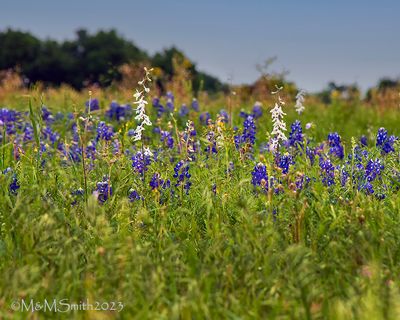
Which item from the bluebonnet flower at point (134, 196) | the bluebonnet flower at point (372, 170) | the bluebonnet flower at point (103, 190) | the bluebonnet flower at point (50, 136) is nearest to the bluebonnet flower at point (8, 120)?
the bluebonnet flower at point (50, 136)

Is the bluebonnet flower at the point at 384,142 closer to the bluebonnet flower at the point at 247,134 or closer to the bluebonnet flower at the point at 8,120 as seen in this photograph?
the bluebonnet flower at the point at 247,134

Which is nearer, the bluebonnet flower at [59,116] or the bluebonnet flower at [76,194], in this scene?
the bluebonnet flower at [76,194]

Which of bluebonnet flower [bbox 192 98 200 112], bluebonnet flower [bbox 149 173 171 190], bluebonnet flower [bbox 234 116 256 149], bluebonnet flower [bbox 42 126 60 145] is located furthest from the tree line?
bluebonnet flower [bbox 149 173 171 190]

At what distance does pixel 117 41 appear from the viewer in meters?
59.1

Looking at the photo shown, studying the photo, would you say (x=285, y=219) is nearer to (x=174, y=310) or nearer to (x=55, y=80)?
(x=174, y=310)

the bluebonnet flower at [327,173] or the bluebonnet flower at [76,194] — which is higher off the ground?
the bluebonnet flower at [327,173]

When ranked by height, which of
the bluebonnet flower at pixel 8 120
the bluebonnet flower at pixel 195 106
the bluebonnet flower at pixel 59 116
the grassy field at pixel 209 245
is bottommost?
the grassy field at pixel 209 245

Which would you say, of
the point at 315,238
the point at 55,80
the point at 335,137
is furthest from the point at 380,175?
the point at 55,80

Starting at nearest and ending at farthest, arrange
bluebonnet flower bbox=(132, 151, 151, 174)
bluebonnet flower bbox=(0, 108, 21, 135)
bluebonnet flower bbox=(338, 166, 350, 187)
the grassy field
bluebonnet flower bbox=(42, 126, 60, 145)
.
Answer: the grassy field
bluebonnet flower bbox=(338, 166, 350, 187)
bluebonnet flower bbox=(132, 151, 151, 174)
bluebonnet flower bbox=(0, 108, 21, 135)
bluebonnet flower bbox=(42, 126, 60, 145)

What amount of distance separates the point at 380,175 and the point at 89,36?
56.8 meters

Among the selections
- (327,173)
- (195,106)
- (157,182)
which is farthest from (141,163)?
(195,106)

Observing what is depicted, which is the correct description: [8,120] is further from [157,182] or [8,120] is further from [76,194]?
[157,182]

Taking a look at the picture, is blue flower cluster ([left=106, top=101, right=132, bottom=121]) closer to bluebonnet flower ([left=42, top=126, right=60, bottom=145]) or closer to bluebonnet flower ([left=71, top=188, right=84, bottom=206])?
bluebonnet flower ([left=42, top=126, right=60, bottom=145])

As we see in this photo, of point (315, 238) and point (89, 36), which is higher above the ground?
point (89, 36)
